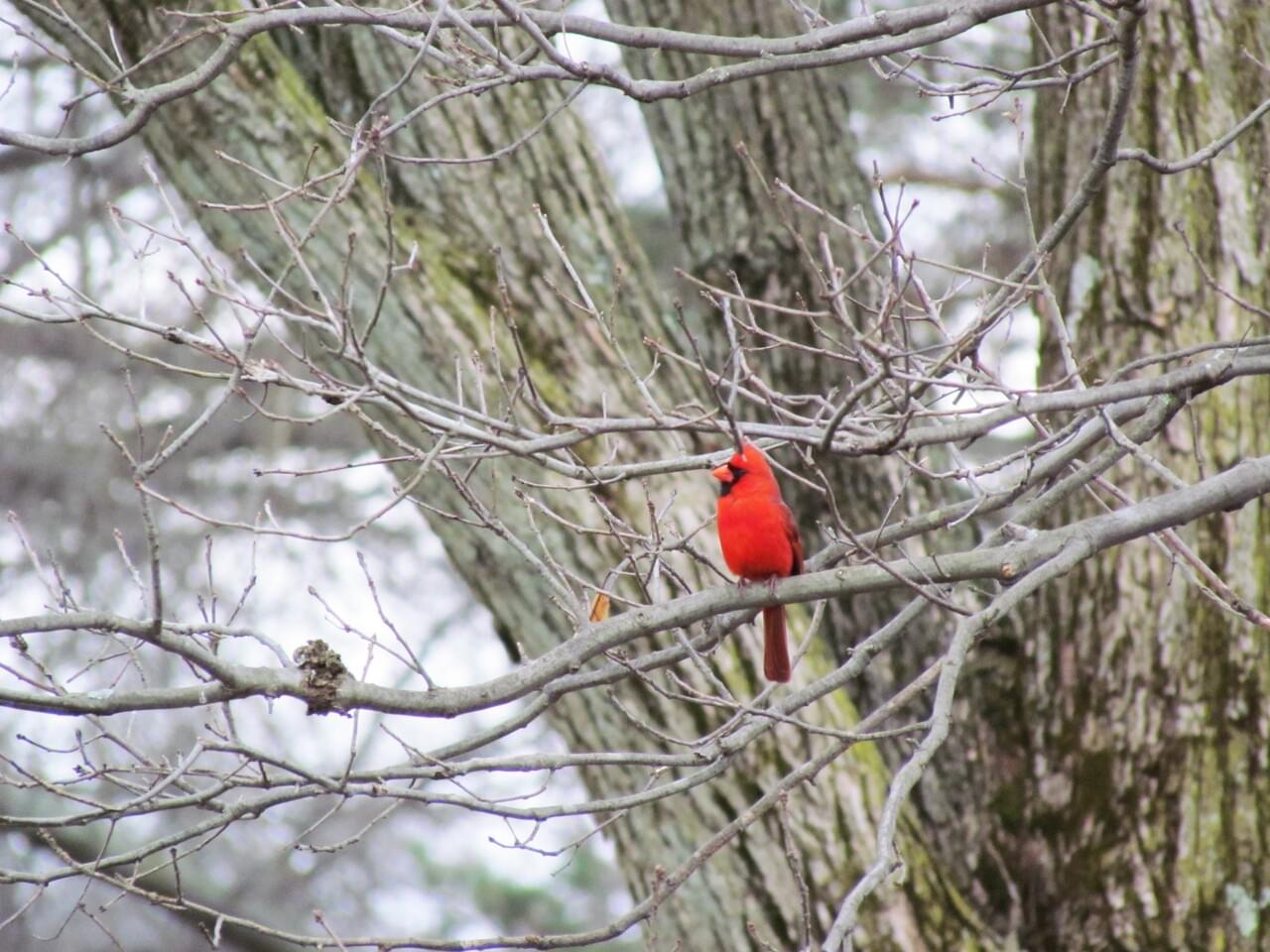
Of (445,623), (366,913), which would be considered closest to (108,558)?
(445,623)

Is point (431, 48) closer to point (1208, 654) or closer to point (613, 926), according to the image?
point (613, 926)

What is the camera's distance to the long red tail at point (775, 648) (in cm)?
405

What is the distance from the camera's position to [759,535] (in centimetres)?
399

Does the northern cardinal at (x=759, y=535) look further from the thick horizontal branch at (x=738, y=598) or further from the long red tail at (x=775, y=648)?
the thick horizontal branch at (x=738, y=598)

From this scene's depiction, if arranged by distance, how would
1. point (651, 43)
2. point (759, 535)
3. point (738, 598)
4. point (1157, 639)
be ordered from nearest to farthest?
1. point (651, 43)
2. point (738, 598)
3. point (759, 535)
4. point (1157, 639)

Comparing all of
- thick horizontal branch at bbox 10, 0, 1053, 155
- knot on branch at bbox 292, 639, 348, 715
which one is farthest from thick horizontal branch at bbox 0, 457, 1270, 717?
thick horizontal branch at bbox 10, 0, 1053, 155

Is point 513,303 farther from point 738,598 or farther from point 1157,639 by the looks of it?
point 1157,639

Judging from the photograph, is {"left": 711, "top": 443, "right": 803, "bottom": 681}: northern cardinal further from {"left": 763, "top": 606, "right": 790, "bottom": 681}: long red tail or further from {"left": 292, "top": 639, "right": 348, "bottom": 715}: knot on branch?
{"left": 292, "top": 639, "right": 348, "bottom": 715}: knot on branch

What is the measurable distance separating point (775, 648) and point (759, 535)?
1.13 ft

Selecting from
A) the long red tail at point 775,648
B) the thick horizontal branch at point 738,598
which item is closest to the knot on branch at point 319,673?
the thick horizontal branch at point 738,598

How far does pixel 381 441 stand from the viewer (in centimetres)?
459

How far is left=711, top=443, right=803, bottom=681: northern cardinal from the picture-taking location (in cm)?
399

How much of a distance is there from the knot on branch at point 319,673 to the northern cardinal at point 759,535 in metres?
1.44

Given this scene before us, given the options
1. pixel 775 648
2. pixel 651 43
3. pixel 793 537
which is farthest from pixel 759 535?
pixel 651 43
